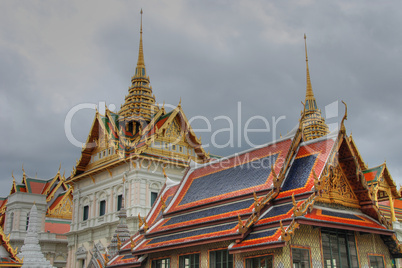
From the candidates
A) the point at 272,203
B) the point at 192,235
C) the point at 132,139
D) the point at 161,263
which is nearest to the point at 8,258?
the point at 161,263

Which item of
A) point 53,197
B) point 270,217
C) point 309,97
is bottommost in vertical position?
point 270,217

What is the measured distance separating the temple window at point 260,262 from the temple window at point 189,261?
2.30 meters

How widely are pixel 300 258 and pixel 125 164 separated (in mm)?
27185

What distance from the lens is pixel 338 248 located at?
14.6 metres

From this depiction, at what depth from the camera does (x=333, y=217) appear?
14.3m

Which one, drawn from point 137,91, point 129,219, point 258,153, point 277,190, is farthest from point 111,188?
point 277,190

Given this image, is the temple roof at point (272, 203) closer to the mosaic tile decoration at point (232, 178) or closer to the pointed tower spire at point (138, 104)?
the mosaic tile decoration at point (232, 178)

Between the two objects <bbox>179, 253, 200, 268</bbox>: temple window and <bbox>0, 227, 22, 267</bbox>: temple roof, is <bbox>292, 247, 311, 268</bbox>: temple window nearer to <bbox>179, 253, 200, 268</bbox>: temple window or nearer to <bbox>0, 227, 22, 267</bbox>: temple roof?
<bbox>179, 253, 200, 268</bbox>: temple window

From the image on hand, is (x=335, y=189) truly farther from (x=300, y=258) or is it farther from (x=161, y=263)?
(x=161, y=263)

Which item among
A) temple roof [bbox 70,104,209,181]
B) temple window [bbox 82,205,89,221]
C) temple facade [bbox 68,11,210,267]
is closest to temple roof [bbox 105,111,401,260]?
temple facade [bbox 68,11,210,267]

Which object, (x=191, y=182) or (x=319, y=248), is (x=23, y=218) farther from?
(x=319, y=248)

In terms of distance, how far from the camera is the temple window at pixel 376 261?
1563 centimetres

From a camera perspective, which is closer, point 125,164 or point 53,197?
point 125,164

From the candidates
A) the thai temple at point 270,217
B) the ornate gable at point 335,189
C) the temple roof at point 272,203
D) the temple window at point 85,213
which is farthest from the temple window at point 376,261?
the temple window at point 85,213
